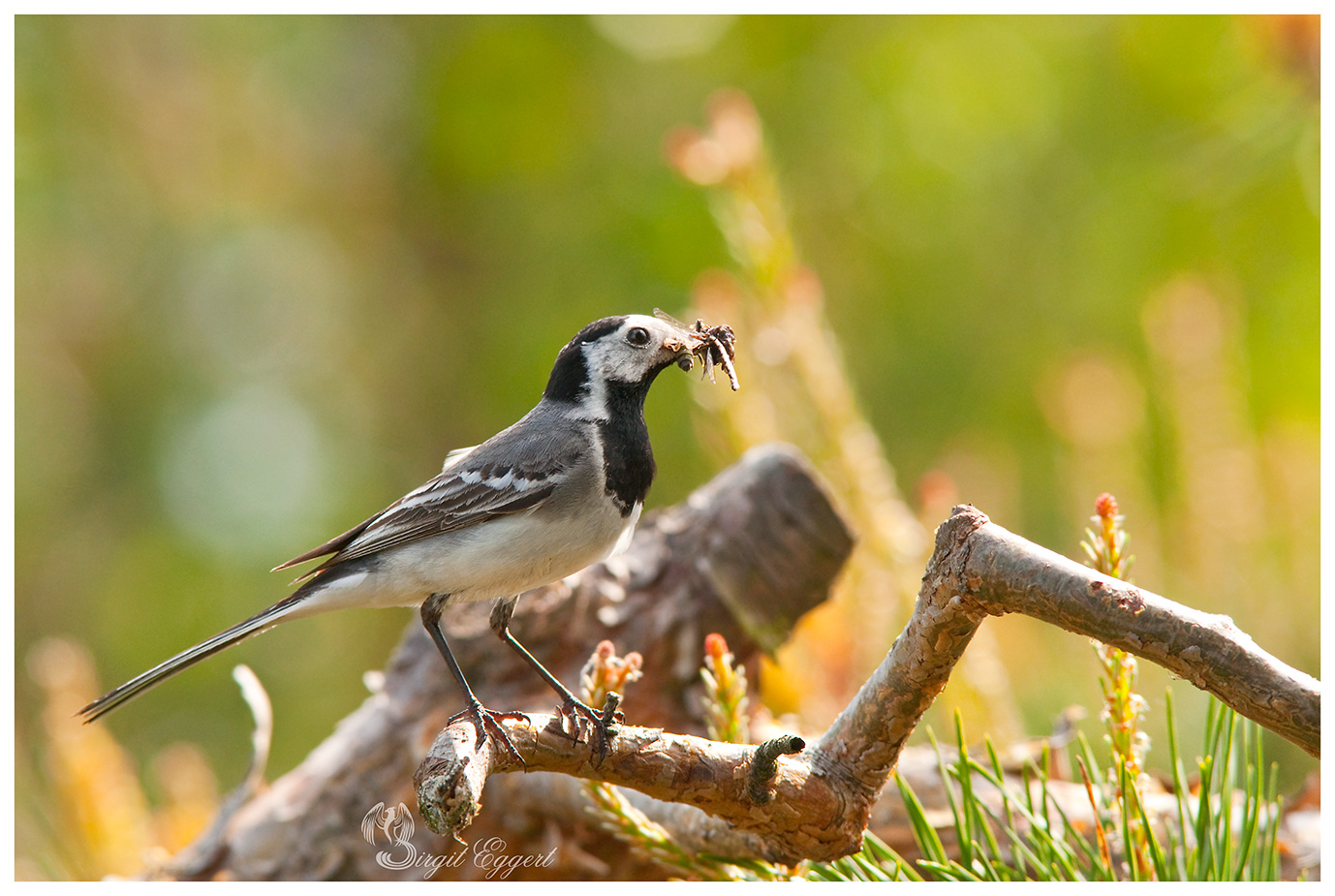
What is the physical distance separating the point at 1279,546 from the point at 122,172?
20.7 feet

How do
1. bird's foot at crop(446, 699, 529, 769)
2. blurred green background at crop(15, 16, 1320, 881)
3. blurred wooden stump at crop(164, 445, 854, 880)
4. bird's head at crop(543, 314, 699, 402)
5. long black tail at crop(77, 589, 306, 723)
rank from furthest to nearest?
blurred green background at crop(15, 16, 1320, 881) < blurred wooden stump at crop(164, 445, 854, 880) < bird's head at crop(543, 314, 699, 402) < long black tail at crop(77, 589, 306, 723) < bird's foot at crop(446, 699, 529, 769)

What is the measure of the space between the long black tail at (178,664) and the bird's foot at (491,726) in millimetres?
437

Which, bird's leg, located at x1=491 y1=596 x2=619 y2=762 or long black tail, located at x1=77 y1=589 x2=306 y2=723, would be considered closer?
bird's leg, located at x1=491 y1=596 x2=619 y2=762

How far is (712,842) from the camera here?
155 centimetres

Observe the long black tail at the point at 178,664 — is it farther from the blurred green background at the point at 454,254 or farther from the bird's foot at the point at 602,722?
the blurred green background at the point at 454,254

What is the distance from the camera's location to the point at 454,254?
271 inches

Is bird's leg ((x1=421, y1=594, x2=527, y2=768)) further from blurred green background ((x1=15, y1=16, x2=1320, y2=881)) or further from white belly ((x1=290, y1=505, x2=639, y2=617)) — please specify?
blurred green background ((x1=15, y1=16, x2=1320, y2=881))

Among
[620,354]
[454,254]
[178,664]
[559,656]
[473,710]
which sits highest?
[454,254]

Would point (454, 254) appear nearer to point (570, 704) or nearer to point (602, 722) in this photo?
point (570, 704)

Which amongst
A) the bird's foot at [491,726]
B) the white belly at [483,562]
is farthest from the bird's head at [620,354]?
the bird's foot at [491,726]

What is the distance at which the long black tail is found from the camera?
5.30 ft

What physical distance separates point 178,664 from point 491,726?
1.91ft

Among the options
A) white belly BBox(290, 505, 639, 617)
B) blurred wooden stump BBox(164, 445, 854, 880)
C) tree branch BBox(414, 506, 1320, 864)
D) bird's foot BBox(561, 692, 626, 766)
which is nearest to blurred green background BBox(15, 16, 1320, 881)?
blurred wooden stump BBox(164, 445, 854, 880)

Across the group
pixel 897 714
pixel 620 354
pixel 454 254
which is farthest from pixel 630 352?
pixel 454 254
